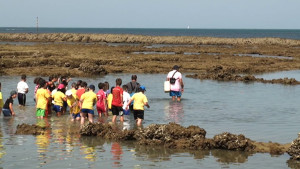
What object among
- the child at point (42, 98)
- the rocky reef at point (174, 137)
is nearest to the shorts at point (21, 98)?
the child at point (42, 98)

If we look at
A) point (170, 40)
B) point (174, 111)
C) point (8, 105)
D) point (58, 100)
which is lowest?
point (174, 111)

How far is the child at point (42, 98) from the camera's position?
19.4m

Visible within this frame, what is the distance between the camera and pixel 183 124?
1972 cm

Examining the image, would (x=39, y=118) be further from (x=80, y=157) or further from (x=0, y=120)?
(x=80, y=157)

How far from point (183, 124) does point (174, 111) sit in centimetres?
327

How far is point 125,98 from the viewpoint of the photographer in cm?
1959

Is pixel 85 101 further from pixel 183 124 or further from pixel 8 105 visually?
pixel 183 124

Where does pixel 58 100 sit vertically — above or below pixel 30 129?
above

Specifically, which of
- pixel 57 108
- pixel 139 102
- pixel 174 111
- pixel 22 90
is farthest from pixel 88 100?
pixel 174 111

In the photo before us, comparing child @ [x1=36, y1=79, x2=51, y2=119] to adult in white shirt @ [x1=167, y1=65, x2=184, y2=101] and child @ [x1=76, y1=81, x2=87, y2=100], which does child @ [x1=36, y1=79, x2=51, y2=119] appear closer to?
child @ [x1=76, y1=81, x2=87, y2=100]

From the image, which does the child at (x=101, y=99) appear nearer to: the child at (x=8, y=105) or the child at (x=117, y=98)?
the child at (x=117, y=98)

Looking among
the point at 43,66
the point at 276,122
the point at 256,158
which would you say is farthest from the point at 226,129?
the point at 43,66

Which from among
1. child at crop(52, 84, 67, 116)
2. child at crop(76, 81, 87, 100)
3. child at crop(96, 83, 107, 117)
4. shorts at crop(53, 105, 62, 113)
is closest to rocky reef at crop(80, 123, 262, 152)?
child at crop(96, 83, 107, 117)

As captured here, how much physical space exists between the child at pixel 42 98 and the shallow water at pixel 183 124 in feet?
1.20
